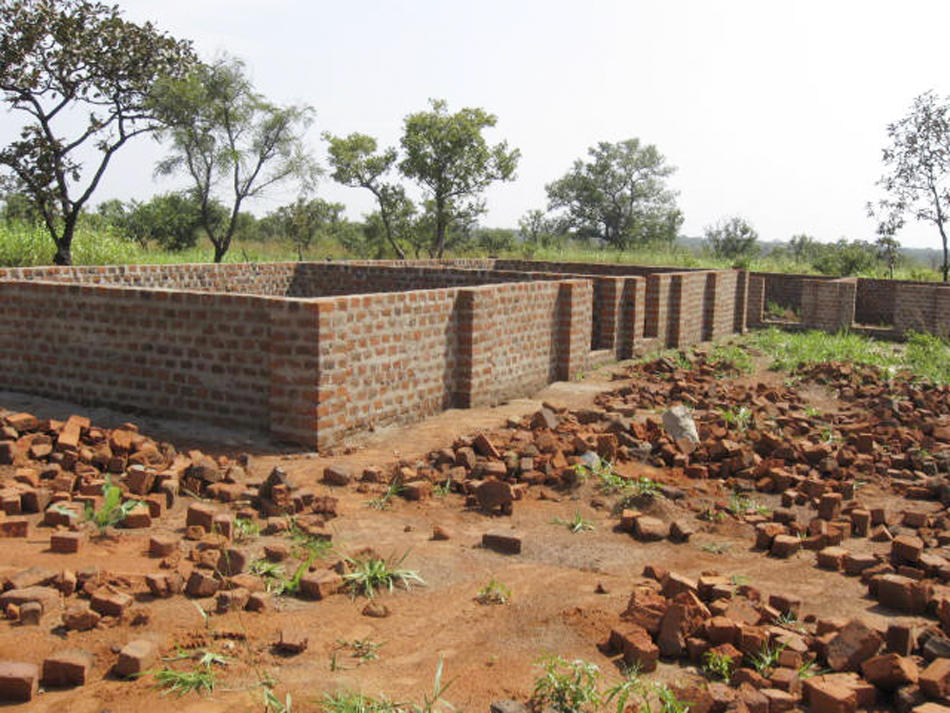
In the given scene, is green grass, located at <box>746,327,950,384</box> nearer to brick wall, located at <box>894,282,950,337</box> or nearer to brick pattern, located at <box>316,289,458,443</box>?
brick wall, located at <box>894,282,950,337</box>

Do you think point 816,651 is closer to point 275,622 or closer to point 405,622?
point 405,622

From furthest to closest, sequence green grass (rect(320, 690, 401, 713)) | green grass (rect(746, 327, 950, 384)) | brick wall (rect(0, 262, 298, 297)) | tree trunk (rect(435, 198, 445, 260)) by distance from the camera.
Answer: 1. tree trunk (rect(435, 198, 445, 260))
2. green grass (rect(746, 327, 950, 384))
3. brick wall (rect(0, 262, 298, 297))
4. green grass (rect(320, 690, 401, 713))

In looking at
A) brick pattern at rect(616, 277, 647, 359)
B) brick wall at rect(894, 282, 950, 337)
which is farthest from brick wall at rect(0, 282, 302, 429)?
brick wall at rect(894, 282, 950, 337)

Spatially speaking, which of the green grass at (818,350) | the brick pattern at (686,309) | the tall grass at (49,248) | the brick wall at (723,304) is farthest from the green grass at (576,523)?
the tall grass at (49,248)

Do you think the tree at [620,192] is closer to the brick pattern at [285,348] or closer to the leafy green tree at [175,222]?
the leafy green tree at [175,222]

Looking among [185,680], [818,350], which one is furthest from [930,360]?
[185,680]

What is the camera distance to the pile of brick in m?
3.38

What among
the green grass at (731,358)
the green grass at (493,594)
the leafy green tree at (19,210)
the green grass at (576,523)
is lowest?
the green grass at (493,594)

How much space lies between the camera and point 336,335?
7156 mm

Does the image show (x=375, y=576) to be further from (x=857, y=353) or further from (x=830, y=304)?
(x=830, y=304)

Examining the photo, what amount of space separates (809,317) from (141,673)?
54.4 ft

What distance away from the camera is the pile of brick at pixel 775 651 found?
3381mm

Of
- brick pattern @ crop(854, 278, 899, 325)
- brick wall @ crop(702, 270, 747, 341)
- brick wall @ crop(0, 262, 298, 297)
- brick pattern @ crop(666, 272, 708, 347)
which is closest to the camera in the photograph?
brick wall @ crop(0, 262, 298, 297)

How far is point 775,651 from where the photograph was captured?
3.78 m
